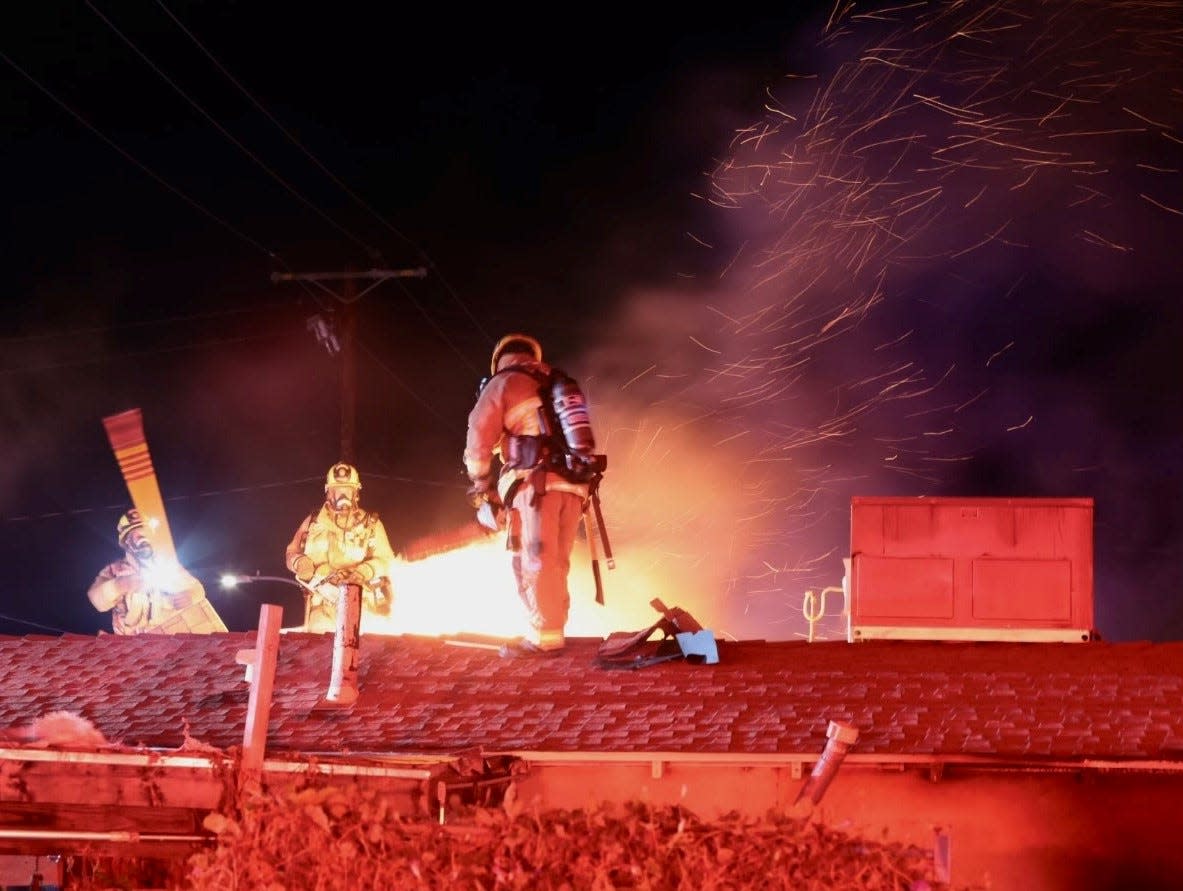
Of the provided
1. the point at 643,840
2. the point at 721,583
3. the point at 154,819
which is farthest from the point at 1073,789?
the point at 721,583

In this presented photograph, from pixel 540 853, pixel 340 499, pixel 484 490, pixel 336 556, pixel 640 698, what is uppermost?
pixel 340 499

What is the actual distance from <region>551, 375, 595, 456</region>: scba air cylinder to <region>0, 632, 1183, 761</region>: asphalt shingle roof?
4.84ft

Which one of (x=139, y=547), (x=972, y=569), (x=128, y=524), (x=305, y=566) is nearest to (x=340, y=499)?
(x=305, y=566)

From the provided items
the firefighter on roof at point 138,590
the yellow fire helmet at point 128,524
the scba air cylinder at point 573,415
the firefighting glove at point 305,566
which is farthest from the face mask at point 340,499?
the scba air cylinder at point 573,415

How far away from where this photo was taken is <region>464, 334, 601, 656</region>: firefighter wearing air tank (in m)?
11.3

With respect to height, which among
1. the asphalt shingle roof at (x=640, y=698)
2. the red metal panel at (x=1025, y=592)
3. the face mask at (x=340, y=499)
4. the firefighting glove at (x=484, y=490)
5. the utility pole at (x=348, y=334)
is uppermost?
the utility pole at (x=348, y=334)

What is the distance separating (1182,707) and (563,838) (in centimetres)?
525

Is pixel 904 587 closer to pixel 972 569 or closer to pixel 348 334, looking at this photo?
pixel 972 569

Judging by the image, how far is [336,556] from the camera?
1533cm

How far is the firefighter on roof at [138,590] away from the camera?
16641 mm

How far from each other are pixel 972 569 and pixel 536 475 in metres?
3.26

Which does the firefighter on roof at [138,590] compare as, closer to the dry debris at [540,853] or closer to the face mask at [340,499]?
the face mask at [340,499]

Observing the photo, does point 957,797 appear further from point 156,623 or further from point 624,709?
point 156,623

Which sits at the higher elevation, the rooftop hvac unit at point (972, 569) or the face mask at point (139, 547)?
the face mask at point (139, 547)
